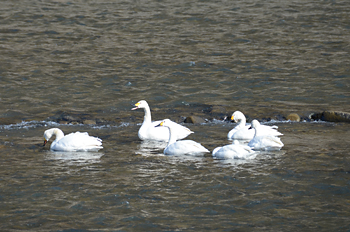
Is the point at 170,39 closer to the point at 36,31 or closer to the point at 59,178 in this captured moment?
the point at 36,31

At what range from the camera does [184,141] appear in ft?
40.1

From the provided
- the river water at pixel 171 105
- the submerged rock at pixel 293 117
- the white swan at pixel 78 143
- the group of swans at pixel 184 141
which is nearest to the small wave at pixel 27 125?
the river water at pixel 171 105

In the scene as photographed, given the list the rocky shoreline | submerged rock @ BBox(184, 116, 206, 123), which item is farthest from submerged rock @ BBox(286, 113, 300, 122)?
submerged rock @ BBox(184, 116, 206, 123)

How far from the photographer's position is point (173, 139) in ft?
42.9

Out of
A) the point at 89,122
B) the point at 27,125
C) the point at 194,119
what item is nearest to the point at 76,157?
the point at 89,122

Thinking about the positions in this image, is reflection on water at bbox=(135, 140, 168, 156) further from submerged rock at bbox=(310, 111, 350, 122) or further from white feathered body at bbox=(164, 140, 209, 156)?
submerged rock at bbox=(310, 111, 350, 122)

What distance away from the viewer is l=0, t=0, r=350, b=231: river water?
8844 mm

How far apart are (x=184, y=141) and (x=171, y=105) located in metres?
7.36

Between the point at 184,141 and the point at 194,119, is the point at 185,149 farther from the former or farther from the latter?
the point at 194,119

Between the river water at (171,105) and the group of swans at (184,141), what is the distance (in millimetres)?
296

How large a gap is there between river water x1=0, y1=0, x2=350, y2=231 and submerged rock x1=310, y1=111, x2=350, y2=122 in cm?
39

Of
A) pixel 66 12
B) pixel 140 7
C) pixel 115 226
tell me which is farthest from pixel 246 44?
pixel 115 226

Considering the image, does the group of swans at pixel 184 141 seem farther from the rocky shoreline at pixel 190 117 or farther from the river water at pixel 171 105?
the rocky shoreline at pixel 190 117

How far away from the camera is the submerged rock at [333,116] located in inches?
636
